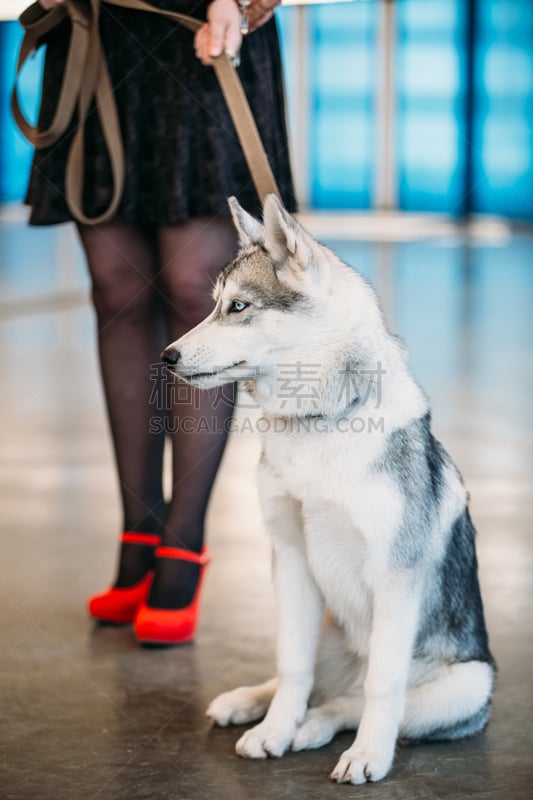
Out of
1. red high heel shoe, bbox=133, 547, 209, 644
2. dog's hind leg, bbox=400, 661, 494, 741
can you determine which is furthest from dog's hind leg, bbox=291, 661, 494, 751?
red high heel shoe, bbox=133, 547, 209, 644

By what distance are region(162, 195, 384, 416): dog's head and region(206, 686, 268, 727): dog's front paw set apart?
567 mm

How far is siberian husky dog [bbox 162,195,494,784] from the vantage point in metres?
1.69

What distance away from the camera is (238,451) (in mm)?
3740

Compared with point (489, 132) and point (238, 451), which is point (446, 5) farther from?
point (238, 451)

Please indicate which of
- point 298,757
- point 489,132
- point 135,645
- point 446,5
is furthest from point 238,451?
point 446,5

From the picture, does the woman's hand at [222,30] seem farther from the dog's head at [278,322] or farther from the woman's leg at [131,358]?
the dog's head at [278,322]

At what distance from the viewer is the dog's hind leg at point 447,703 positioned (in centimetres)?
182

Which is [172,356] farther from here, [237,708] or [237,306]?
[237,708]

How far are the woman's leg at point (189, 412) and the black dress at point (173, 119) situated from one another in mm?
57

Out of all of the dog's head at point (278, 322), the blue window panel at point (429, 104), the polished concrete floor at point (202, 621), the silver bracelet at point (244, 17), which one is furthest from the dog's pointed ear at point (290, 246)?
the blue window panel at point (429, 104)

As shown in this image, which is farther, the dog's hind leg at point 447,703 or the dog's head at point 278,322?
the dog's hind leg at point 447,703

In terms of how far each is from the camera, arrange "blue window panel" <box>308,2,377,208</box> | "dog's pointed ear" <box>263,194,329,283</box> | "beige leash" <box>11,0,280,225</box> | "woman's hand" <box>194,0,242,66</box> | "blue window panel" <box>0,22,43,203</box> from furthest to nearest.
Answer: "blue window panel" <box>0,22,43,203</box>, "blue window panel" <box>308,2,377,208</box>, "beige leash" <box>11,0,280,225</box>, "woman's hand" <box>194,0,242,66</box>, "dog's pointed ear" <box>263,194,329,283</box>

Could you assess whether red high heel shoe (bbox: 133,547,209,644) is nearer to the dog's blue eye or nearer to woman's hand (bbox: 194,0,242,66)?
the dog's blue eye

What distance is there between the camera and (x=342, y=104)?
14.8 meters
